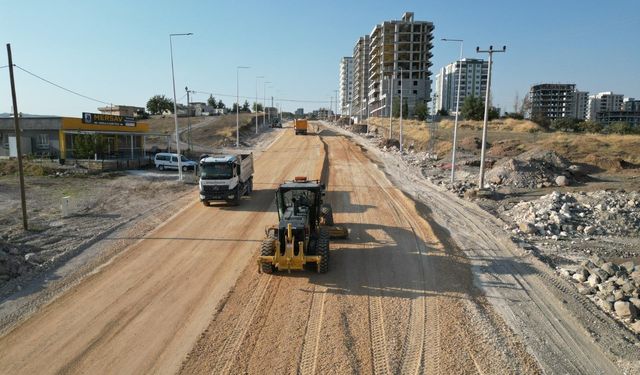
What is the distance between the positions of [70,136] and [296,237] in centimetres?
4143

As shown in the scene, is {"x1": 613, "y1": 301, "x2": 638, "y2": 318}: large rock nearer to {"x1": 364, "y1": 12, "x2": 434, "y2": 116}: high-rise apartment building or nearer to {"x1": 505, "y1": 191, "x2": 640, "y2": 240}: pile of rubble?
{"x1": 505, "y1": 191, "x2": 640, "y2": 240}: pile of rubble

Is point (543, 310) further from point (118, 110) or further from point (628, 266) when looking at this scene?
point (118, 110)

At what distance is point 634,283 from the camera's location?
1311 cm

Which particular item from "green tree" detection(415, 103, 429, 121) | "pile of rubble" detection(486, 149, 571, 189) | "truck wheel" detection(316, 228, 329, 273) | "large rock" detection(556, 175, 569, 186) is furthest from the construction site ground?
"green tree" detection(415, 103, 429, 121)

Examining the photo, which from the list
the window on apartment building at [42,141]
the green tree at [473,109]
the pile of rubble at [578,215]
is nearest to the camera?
the pile of rubble at [578,215]

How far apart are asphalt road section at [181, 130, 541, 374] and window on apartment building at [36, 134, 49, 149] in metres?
42.5

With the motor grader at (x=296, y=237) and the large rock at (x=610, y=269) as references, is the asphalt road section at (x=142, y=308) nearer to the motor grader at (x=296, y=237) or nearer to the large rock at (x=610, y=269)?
the motor grader at (x=296, y=237)

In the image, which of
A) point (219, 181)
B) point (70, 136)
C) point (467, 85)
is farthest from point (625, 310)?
point (467, 85)

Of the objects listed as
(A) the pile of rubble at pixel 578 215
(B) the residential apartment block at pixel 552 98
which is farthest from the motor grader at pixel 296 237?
(B) the residential apartment block at pixel 552 98

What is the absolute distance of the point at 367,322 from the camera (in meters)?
10.9

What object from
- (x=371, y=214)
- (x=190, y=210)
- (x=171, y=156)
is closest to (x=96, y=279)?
(x=190, y=210)

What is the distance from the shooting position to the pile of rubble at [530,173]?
2958 cm

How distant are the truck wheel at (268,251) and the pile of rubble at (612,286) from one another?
8587mm

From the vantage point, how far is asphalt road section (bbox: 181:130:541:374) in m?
9.18
